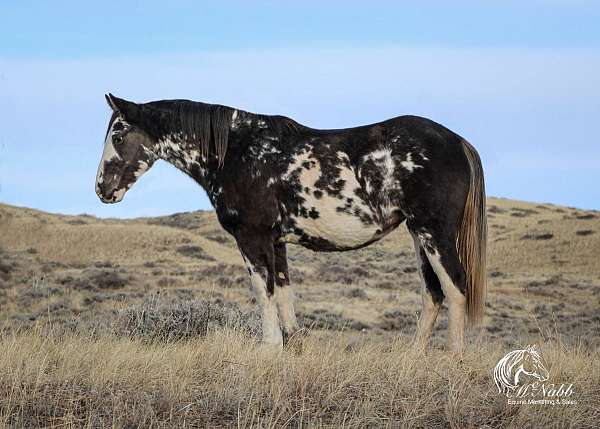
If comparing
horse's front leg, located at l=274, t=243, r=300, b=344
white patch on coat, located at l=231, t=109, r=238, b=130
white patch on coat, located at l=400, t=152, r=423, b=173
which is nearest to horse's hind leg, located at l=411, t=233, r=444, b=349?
white patch on coat, located at l=400, t=152, r=423, b=173

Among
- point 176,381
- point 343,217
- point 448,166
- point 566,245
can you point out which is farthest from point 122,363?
point 566,245

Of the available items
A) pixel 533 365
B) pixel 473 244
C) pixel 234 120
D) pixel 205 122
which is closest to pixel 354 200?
pixel 473 244

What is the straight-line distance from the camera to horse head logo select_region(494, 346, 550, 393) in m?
6.92

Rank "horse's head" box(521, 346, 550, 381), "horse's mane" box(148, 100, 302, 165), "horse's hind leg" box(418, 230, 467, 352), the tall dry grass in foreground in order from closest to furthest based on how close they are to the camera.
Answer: the tall dry grass in foreground, "horse's head" box(521, 346, 550, 381), "horse's hind leg" box(418, 230, 467, 352), "horse's mane" box(148, 100, 302, 165)

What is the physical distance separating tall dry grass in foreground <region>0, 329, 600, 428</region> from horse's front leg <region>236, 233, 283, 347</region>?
495 millimetres

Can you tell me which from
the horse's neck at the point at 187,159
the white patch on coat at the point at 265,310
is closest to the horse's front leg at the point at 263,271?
the white patch on coat at the point at 265,310

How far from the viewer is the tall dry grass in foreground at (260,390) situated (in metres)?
5.86

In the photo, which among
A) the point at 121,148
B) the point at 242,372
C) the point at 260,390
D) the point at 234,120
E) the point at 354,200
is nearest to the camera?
the point at 260,390

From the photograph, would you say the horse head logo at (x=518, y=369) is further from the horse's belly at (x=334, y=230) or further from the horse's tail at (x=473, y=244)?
the horse's belly at (x=334, y=230)

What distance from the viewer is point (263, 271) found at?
8.12 m

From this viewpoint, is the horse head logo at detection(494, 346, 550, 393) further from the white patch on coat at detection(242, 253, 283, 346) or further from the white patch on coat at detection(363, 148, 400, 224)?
the white patch on coat at detection(242, 253, 283, 346)

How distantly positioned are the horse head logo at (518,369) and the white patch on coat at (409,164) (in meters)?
1.94

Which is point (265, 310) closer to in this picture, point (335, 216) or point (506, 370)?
point (335, 216)

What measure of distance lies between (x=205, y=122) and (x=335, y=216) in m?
1.83
